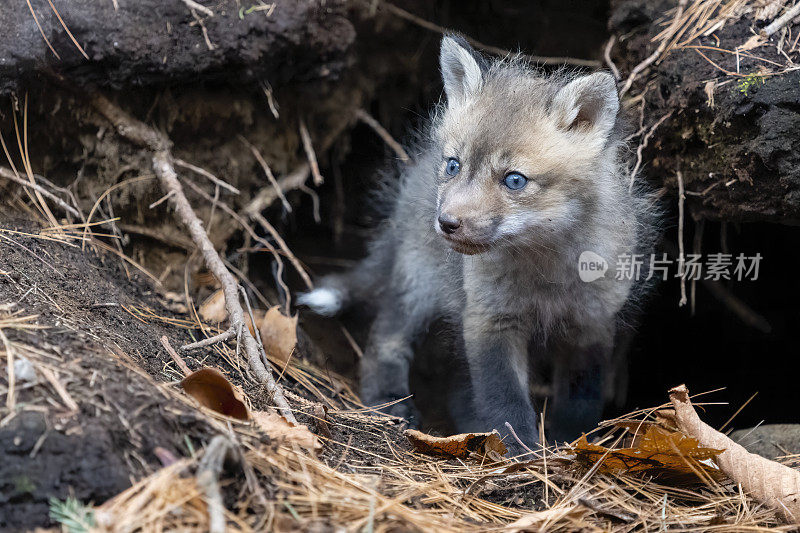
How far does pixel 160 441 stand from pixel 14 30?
2.21 metres

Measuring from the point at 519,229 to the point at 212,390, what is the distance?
4.44 feet

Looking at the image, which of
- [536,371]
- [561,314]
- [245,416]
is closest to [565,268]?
[561,314]

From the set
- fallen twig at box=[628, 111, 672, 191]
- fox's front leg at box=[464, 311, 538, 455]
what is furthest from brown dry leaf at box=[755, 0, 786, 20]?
fox's front leg at box=[464, 311, 538, 455]

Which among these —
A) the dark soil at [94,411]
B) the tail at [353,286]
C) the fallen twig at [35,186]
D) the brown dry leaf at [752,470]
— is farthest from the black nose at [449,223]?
the fallen twig at [35,186]

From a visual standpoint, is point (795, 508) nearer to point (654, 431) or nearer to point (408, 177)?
point (654, 431)

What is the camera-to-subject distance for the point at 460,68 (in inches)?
124

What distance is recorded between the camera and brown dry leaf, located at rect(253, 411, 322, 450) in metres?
2.01

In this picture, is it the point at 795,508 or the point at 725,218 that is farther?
the point at 725,218

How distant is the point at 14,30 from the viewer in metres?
2.89

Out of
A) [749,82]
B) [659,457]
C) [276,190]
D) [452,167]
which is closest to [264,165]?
[276,190]

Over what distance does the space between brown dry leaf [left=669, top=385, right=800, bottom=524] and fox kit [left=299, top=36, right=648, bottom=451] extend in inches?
30.9

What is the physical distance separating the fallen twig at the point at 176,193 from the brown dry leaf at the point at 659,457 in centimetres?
136

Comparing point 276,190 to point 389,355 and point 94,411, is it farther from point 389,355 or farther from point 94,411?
point 94,411

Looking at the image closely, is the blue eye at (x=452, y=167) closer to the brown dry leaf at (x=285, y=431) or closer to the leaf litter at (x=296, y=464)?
the leaf litter at (x=296, y=464)
